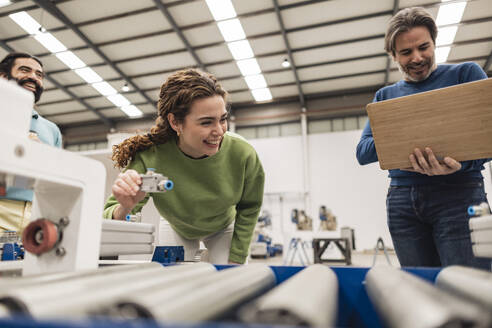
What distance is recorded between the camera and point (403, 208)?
1124 mm

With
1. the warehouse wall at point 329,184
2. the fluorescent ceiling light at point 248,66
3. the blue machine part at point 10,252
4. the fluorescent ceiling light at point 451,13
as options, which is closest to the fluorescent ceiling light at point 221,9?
the fluorescent ceiling light at point 248,66

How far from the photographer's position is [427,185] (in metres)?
1.08

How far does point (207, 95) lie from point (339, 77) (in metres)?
6.25

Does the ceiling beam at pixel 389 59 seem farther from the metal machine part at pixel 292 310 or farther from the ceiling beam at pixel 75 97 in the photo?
the ceiling beam at pixel 75 97

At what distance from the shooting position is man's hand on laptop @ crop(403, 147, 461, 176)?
95cm

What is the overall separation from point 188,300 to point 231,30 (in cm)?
567

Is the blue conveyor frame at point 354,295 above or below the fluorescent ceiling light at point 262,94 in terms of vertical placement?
below

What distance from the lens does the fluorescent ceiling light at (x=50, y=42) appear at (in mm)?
5605

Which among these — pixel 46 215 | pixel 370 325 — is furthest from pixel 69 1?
pixel 370 325

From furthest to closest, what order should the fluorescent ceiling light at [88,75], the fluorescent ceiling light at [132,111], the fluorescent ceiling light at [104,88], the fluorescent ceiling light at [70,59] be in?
the fluorescent ceiling light at [132,111]
the fluorescent ceiling light at [104,88]
the fluorescent ceiling light at [88,75]
the fluorescent ceiling light at [70,59]

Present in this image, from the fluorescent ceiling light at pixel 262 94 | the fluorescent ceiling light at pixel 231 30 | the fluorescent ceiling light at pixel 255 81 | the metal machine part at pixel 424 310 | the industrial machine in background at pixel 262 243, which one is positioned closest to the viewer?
the metal machine part at pixel 424 310

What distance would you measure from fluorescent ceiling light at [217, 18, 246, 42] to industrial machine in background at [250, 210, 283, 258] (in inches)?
138

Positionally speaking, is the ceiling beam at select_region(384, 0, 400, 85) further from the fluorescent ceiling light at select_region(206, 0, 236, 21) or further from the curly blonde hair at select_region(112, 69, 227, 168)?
the curly blonde hair at select_region(112, 69, 227, 168)

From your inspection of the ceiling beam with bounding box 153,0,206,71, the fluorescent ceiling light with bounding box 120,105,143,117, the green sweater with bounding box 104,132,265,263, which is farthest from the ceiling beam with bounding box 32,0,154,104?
the green sweater with bounding box 104,132,265,263
